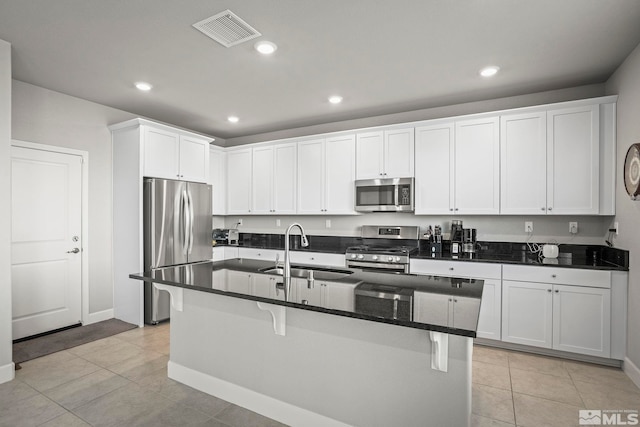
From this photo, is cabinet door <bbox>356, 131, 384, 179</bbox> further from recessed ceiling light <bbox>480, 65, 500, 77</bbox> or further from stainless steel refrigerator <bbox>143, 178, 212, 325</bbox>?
stainless steel refrigerator <bbox>143, 178, 212, 325</bbox>

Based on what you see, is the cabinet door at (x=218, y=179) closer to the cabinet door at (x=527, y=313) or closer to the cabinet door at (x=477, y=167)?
the cabinet door at (x=477, y=167)

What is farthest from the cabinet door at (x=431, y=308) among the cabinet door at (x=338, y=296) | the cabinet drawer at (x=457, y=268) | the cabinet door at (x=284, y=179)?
the cabinet door at (x=284, y=179)

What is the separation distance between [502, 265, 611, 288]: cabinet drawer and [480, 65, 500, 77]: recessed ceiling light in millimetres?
1895

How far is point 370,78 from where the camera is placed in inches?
137

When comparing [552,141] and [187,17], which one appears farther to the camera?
[552,141]

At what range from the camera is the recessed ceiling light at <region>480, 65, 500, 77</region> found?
3.19 m

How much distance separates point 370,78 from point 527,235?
98.1 inches

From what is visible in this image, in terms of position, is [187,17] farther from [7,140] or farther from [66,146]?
[66,146]

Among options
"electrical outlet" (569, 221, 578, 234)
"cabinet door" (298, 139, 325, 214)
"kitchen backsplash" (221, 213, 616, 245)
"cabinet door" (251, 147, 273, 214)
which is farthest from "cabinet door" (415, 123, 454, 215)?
"cabinet door" (251, 147, 273, 214)

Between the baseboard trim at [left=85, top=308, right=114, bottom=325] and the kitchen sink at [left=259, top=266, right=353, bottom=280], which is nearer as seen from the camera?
the kitchen sink at [left=259, top=266, right=353, bottom=280]

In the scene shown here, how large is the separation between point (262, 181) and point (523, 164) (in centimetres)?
353

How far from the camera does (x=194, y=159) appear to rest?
4.88 m

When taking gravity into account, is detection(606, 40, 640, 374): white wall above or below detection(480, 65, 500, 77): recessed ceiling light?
below

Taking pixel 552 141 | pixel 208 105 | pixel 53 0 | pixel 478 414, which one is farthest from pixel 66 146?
pixel 552 141
